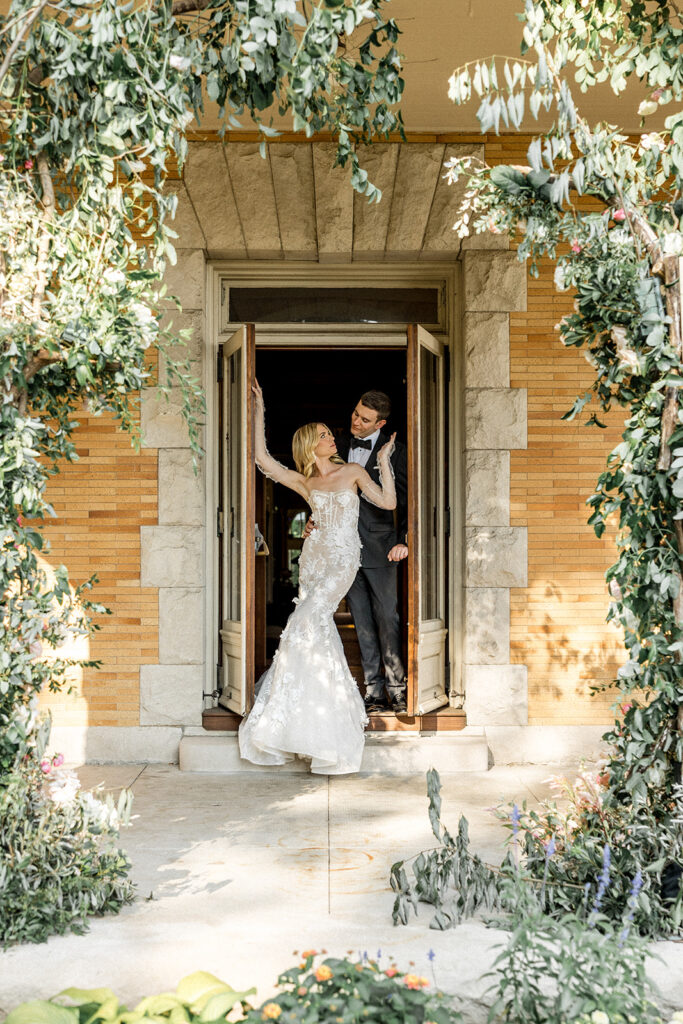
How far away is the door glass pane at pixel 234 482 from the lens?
6.00 meters

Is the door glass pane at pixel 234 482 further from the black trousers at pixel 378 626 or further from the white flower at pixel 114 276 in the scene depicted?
the white flower at pixel 114 276

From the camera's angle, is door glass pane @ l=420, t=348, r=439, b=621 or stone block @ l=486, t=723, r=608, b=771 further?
door glass pane @ l=420, t=348, r=439, b=621

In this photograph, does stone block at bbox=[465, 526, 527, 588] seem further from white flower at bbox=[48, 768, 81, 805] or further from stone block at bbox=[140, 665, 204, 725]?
white flower at bbox=[48, 768, 81, 805]

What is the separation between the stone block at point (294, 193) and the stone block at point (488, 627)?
253cm

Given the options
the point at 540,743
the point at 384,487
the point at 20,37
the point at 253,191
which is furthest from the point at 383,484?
the point at 20,37

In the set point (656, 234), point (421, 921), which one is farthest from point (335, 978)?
point (656, 234)

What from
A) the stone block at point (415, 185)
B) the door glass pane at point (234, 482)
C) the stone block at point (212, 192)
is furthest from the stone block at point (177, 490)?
the stone block at point (415, 185)

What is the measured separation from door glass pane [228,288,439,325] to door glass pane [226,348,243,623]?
50 cm

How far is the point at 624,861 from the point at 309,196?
4446mm

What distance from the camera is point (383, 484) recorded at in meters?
6.12

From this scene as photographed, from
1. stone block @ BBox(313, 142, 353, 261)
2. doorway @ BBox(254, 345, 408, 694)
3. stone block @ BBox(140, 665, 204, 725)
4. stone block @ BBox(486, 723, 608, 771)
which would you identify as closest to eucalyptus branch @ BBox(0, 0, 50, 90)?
stone block @ BBox(313, 142, 353, 261)

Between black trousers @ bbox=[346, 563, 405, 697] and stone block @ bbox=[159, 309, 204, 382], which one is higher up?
stone block @ bbox=[159, 309, 204, 382]

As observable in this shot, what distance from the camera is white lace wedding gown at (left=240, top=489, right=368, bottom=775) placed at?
18.0ft

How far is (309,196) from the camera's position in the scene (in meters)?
5.99
